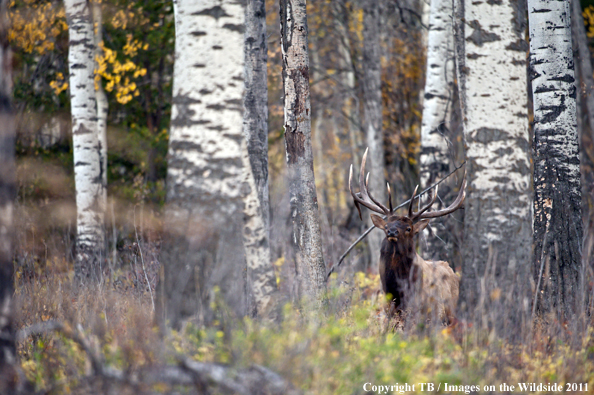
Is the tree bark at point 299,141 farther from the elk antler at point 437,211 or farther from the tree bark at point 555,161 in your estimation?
the tree bark at point 555,161

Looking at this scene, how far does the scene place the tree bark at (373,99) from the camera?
995 cm

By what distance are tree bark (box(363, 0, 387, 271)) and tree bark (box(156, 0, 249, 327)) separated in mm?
6765

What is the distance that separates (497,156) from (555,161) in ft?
2.82

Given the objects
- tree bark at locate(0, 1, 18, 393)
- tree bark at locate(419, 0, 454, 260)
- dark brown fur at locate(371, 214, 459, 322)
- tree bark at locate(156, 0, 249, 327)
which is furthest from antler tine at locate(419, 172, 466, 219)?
tree bark at locate(0, 1, 18, 393)

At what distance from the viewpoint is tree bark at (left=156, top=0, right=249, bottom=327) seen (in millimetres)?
3336

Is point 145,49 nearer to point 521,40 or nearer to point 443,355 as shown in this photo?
point 521,40

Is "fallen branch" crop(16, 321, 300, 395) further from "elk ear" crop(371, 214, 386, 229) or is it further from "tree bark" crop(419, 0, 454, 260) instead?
"tree bark" crop(419, 0, 454, 260)

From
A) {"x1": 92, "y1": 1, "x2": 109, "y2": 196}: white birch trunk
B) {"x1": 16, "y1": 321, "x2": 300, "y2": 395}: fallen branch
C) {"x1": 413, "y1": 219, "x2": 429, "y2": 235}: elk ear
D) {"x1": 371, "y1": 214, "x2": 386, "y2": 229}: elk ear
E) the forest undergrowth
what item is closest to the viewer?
{"x1": 16, "y1": 321, "x2": 300, "y2": 395}: fallen branch

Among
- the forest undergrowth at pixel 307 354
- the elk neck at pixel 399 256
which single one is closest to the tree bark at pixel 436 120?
the elk neck at pixel 399 256

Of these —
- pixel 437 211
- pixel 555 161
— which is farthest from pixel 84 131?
pixel 555 161

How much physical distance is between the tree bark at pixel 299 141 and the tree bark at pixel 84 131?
12.4ft

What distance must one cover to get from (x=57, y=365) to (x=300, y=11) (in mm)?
3821

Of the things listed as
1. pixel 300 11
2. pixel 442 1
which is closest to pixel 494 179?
pixel 300 11

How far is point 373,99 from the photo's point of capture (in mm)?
10047
